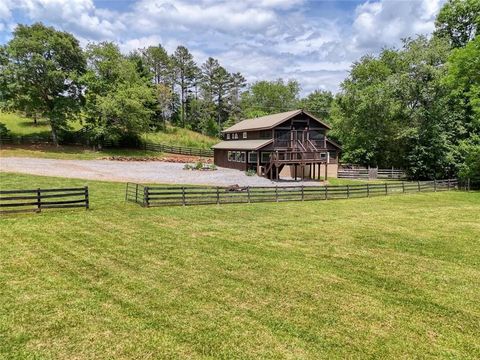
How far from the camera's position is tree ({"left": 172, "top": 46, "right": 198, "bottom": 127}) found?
252ft

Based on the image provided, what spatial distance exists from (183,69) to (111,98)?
32.9 meters

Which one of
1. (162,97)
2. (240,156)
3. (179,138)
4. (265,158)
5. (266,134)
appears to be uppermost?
(162,97)

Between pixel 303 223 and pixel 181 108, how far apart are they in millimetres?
68055

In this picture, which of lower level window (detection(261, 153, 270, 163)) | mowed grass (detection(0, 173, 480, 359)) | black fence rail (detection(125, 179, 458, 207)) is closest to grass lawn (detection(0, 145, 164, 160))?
lower level window (detection(261, 153, 270, 163))

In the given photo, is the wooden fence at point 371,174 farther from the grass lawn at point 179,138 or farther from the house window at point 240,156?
the grass lawn at point 179,138

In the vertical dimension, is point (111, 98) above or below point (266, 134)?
above

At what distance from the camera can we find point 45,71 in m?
42.9

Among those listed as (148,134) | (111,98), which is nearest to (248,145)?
(111,98)

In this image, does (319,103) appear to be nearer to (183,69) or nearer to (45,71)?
(183,69)

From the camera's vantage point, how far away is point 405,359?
6.09 m

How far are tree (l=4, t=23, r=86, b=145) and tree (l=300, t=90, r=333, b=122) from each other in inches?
2020

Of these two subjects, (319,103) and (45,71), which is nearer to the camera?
(45,71)

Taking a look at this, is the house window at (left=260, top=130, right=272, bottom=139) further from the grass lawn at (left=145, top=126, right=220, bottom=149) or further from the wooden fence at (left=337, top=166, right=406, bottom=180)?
the grass lawn at (left=145, top=126, right=220, bottom=149)

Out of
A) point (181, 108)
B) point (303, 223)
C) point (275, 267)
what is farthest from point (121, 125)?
point (275, 267)
